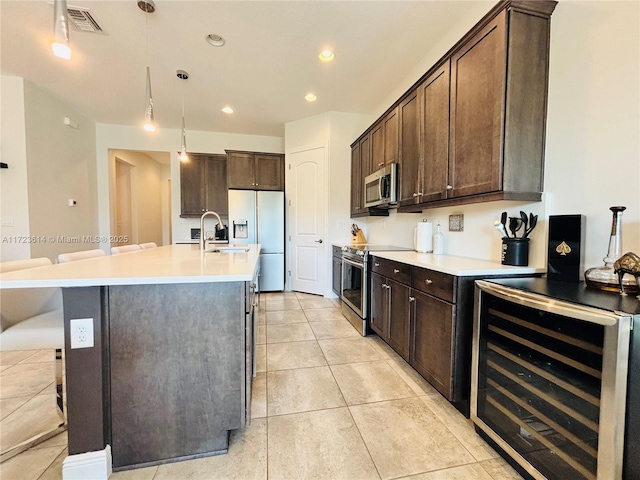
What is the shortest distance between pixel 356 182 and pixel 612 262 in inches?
121

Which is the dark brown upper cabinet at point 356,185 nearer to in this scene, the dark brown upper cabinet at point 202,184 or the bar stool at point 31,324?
the dark brown upper cabinet at point 202,184

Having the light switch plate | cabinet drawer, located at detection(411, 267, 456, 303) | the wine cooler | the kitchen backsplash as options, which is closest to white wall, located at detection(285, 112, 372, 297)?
the kitchen backsplash

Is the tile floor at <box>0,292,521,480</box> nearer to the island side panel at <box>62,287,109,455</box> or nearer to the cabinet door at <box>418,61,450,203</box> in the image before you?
the island side panel at <box>62,287,109,455</box>

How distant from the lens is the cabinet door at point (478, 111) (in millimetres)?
1632

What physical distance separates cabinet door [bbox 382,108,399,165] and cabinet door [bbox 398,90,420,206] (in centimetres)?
10

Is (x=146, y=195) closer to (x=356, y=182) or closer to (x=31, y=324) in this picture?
(x=356, y=182)

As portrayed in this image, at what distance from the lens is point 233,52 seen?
9.28 feet

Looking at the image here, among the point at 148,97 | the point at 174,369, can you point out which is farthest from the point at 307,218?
the point at 174,369

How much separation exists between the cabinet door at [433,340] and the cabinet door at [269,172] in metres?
3.44

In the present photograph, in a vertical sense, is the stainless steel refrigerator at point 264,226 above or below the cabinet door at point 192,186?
below

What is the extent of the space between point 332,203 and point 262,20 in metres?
2.46

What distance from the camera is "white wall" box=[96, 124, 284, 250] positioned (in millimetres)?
4918

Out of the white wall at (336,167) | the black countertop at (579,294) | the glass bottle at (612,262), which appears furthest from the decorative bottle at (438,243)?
the white wall at (336,167)

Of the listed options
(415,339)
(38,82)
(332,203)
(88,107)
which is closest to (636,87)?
(415,339)
